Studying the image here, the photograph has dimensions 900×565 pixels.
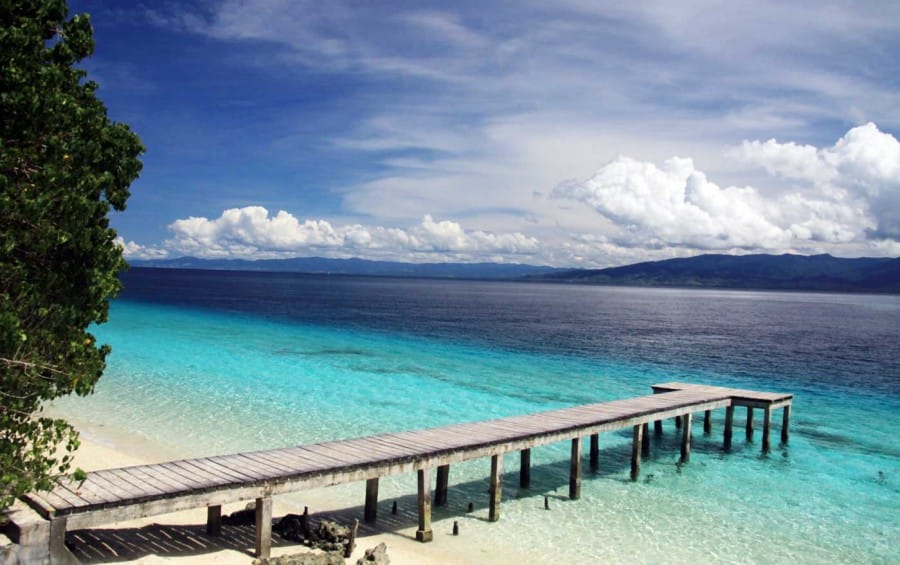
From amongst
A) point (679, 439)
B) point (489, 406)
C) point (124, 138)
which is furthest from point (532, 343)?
point (124, 138)

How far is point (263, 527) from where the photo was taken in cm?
1285

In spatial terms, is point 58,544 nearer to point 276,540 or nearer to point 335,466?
point 276,540

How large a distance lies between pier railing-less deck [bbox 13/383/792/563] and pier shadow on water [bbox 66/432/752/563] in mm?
418

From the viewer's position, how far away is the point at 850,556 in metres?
15.8

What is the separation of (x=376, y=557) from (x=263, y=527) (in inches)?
89.9

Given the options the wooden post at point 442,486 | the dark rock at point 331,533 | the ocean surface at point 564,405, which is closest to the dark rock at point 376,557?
the dark rock at point 331,533

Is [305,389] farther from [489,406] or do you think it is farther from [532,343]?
[532,343]

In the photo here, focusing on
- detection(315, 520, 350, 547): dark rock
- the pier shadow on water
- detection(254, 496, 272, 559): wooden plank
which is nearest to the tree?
the pier shadow on water

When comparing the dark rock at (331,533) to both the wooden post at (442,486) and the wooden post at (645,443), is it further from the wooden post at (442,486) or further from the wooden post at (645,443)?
the wooden post at (645,443)

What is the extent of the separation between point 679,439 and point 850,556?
1157 cm

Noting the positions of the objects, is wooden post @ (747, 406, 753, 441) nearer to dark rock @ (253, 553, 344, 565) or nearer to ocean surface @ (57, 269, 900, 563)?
ocean surface @ (57, 269, 900, 563)

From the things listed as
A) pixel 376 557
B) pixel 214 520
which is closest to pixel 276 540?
pixel 214 520

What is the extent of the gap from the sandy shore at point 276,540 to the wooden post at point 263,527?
281 millimetres

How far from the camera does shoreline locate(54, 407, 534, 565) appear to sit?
12.6m
